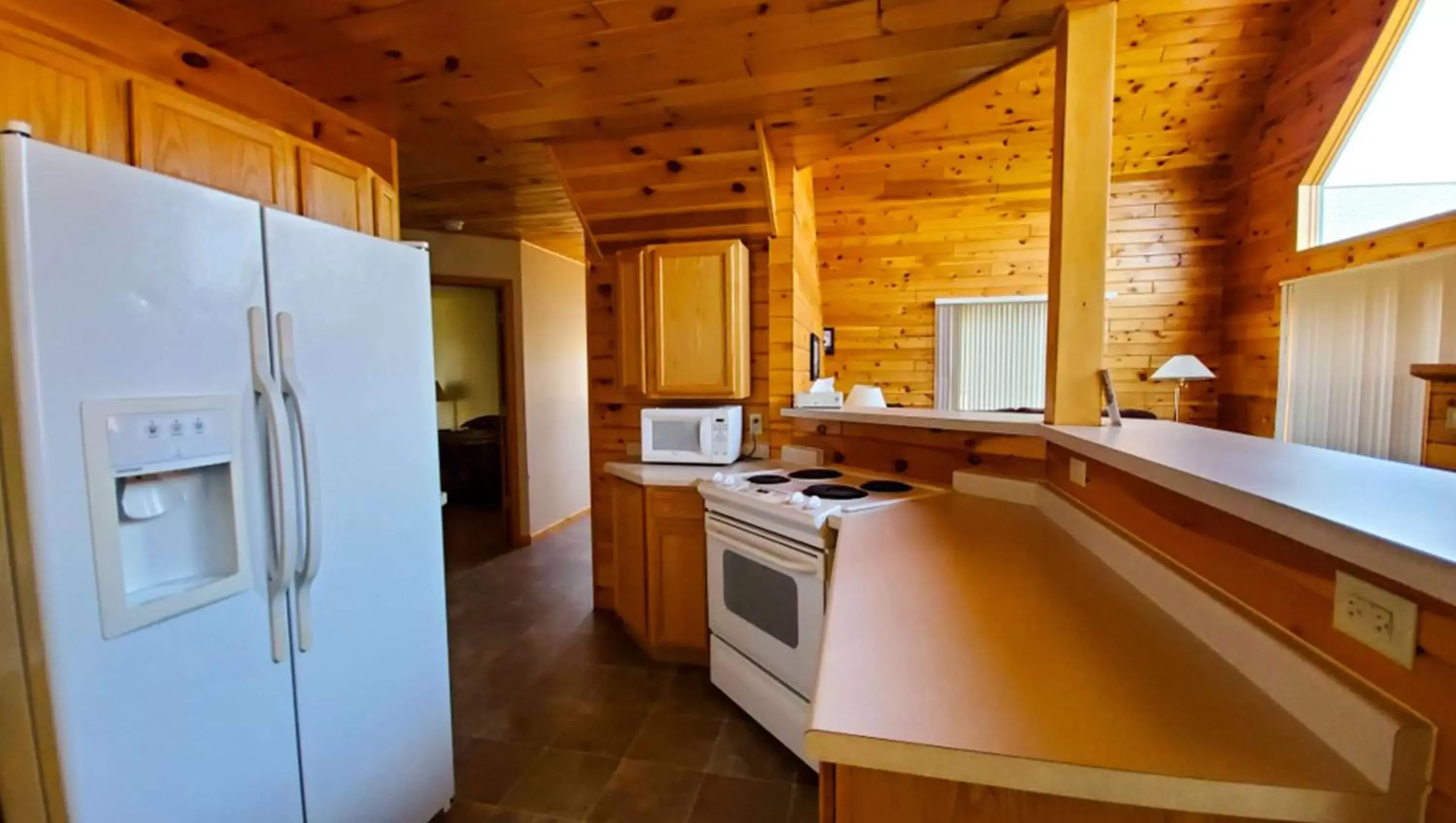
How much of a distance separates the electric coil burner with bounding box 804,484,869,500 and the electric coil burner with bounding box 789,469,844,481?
239 millimetres

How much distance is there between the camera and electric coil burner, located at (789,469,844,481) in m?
2.45

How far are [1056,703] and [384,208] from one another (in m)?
2.69

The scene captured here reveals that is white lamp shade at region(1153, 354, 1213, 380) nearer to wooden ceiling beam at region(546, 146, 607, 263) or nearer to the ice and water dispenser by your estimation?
wooden ceiling beam at region(546, 146, 607, 263)

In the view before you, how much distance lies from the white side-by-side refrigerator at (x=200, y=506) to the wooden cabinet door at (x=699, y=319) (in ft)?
4.46

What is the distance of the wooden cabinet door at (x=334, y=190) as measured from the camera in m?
2.02

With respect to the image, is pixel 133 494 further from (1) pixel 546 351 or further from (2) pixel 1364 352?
(2) pixel 1364 352

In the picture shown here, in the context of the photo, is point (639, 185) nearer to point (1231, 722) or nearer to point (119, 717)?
point (119, 717)

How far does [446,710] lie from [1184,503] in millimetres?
1974

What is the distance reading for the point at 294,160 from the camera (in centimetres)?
200

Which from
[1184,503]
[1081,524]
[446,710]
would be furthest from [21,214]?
[1081,524]

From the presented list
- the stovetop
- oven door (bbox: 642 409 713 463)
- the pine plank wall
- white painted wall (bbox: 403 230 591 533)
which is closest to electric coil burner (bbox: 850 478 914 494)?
the stovetop

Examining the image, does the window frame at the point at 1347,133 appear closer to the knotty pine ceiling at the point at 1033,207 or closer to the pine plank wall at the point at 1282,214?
the pine plank wall at the point at 1282,214

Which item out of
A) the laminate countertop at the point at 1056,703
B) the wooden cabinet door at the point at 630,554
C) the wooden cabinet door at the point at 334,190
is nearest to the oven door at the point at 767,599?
the wooden cabinet door at the point at 630,554

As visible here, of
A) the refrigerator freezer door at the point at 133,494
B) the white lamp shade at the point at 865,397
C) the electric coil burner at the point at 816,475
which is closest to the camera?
the refrigerator freezer door at the point at 133,494
